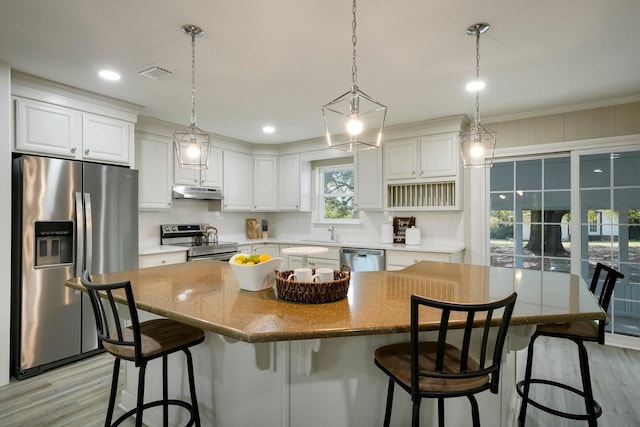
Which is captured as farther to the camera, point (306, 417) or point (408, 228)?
→ point (408, 228)

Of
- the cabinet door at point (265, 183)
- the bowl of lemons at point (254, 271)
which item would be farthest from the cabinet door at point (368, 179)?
the bowl of lemons at point (254, 271)

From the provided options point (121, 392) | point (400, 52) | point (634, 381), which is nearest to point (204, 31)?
point (400, 52)

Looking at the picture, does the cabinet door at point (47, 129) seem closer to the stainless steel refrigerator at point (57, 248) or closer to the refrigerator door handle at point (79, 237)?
the stainless steel refrigerator at point (57, 248)

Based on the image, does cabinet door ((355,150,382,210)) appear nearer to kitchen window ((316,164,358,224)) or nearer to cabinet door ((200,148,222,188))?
kitchen window ((316,164,358,224))

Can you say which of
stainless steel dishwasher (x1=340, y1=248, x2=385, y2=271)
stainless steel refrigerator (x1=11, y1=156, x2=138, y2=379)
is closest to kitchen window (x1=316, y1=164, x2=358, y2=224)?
stainless steel dishwasher (x1=340, y1=248, x2=385, y2=271)

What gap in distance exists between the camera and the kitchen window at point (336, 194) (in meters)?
5.43

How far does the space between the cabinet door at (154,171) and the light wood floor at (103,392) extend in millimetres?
1727

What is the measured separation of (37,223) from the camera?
112 inches

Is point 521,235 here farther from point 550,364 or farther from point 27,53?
point 27,53

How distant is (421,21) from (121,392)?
3161 millimetres

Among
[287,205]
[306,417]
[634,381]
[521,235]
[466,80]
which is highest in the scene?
[466,80]

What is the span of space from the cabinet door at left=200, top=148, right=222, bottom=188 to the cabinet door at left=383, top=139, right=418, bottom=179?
2.28 m

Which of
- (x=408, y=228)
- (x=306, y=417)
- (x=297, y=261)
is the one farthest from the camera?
(x=297, y=261)

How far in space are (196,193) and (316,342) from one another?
3.56 metres
